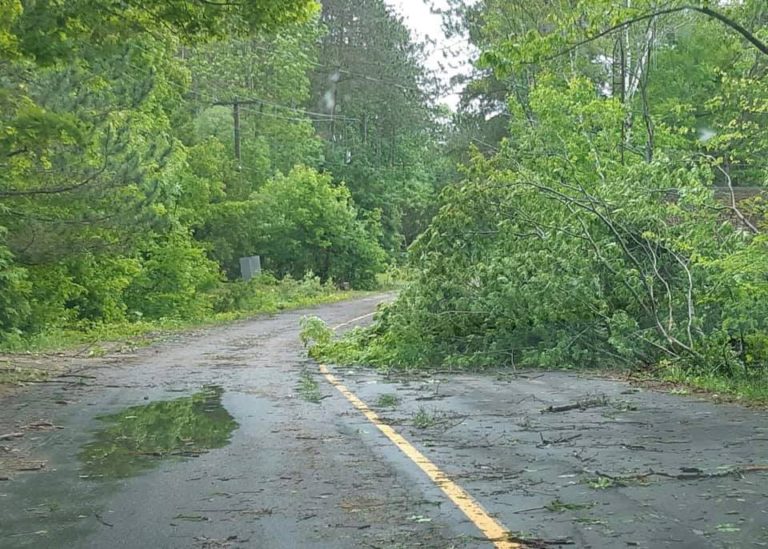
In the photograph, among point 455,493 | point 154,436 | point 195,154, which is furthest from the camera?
point 195,154

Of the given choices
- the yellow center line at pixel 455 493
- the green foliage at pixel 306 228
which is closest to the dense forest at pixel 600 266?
the yellow center line at pixel 455 493

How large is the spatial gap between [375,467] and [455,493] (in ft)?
4.21

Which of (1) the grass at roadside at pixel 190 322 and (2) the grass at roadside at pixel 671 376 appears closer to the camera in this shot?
(2) the grass at roadside at pixel 671 376

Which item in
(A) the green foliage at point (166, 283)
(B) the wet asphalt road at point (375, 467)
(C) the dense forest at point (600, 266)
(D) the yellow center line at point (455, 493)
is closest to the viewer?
(D) the yellow center line at point (455, 493)

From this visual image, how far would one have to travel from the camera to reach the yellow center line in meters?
5.73

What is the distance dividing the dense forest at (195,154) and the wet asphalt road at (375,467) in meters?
5.06

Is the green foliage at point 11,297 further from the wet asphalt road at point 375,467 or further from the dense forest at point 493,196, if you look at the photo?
the wet asphalt road at point 375,467

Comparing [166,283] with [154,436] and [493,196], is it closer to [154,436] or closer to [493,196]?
[493,196]

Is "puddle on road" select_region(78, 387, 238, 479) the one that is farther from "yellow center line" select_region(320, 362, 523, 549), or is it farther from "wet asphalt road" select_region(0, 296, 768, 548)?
"yellow center line" select_region(320, 362, 523, 549)

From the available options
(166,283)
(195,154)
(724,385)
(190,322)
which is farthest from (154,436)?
(195,154)

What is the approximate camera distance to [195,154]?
3797 centimetres

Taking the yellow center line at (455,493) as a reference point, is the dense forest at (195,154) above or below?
above

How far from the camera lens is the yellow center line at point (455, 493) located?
5.73m

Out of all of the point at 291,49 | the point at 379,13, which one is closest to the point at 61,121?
the point at 291,49
